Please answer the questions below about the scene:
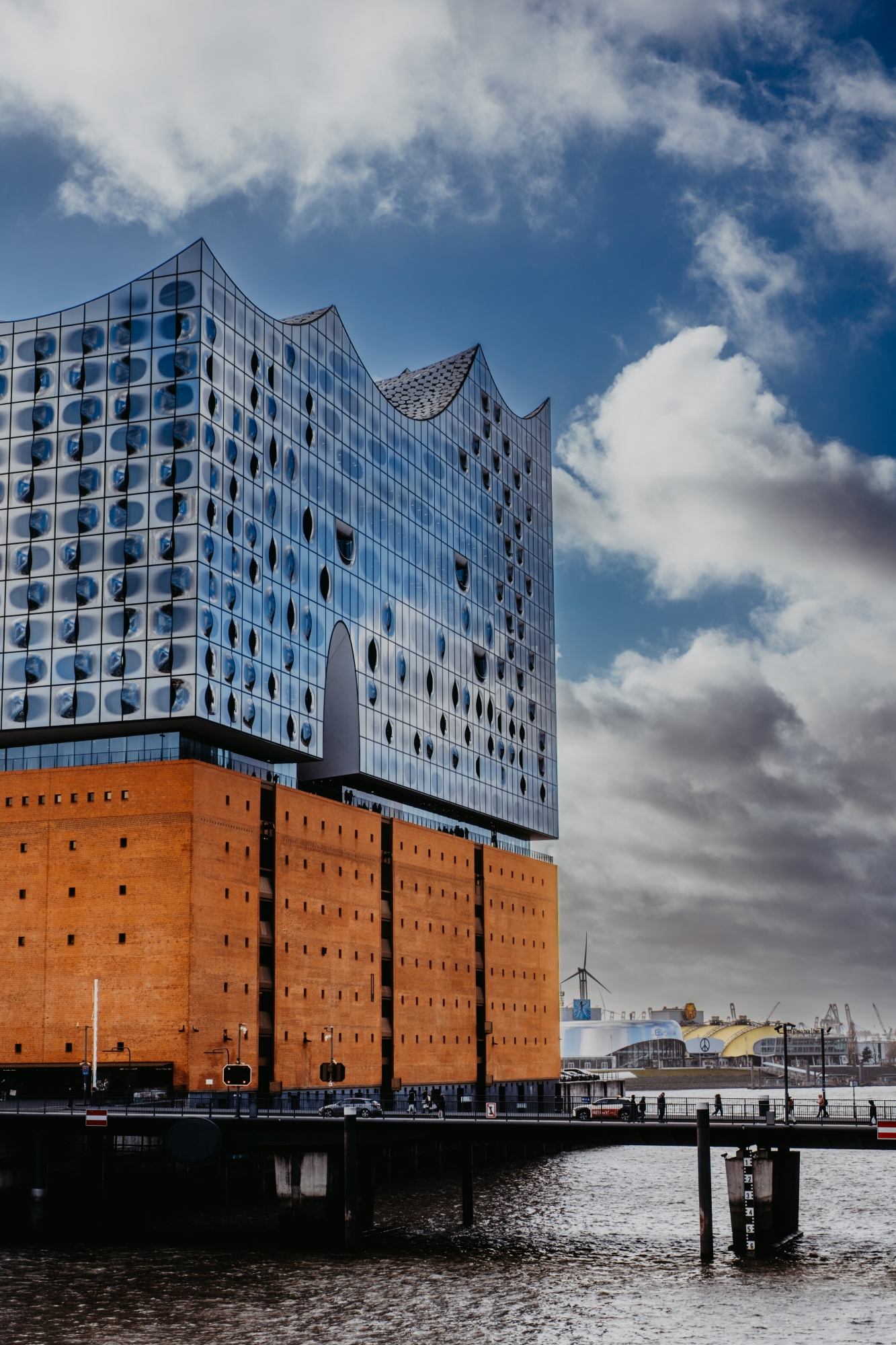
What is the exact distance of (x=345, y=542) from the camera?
10488cm

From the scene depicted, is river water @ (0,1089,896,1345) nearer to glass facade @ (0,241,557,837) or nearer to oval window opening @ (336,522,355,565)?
glass facade @ (0,241,557,837)

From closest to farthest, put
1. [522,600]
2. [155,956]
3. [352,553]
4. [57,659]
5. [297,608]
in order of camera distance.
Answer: [155,956]
[57,659]
[297,608]
[352,553]
[522,600]

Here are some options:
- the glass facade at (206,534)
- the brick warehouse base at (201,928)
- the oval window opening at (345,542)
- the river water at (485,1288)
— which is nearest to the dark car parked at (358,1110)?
the river water at (485,1288)

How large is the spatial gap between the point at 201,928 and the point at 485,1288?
37363 mm

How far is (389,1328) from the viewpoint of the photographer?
4262 centimetres

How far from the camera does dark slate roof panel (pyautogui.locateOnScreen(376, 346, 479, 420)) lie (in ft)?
410

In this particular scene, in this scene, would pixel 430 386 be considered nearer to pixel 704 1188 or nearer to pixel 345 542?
pixel 345 542

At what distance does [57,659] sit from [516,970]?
2091 inches

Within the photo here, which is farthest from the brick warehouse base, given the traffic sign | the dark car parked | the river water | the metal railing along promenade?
the traffic sign

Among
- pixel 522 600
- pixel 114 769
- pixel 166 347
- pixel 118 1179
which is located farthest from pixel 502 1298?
pixel 522 600

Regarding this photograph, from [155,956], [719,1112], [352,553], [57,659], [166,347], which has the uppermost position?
[166,347]

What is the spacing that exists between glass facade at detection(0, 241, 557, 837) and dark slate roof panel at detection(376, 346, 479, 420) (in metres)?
10.1

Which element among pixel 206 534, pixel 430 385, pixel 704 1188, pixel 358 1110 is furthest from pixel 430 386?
pixel 704 1188

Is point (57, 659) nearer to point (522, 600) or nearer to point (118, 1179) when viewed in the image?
point (118, 1179)
